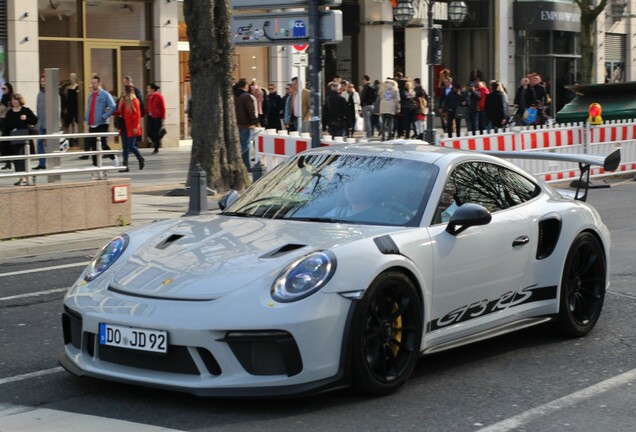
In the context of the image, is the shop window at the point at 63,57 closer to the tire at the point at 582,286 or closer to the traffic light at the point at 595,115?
the traffic light at the point at 595,115

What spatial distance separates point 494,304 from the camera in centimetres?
718

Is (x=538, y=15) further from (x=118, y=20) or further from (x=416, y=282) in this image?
(x=416, y=282)

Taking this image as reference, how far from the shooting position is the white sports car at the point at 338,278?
5.88 meters

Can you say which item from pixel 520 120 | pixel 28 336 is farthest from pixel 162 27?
pixel 28 336

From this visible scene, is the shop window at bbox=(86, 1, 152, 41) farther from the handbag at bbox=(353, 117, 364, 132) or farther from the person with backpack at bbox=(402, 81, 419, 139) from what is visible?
the handbag at bbox=(353, 117, 364, 132)

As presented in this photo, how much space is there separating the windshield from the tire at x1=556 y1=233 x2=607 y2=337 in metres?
1.31

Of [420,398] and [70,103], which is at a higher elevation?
[70,103]

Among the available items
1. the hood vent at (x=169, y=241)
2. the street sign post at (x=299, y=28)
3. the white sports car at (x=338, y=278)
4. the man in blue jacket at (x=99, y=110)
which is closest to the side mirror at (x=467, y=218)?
the white sports car at (x=338, y=278)

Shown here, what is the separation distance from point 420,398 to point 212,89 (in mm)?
13526

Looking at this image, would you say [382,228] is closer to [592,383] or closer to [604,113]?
[592,383]

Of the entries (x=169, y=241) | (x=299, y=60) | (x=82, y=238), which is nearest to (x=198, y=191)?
(x=82, y=238)

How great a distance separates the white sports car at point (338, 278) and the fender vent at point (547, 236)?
0.04 ft

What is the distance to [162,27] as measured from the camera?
107 ft

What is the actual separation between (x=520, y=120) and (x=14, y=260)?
20.7 m
